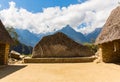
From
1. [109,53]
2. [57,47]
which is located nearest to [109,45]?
[109,53]

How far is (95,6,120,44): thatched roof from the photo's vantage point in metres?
12.1

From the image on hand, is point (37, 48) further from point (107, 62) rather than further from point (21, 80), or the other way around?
point (21, 80)

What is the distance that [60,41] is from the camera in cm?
1608

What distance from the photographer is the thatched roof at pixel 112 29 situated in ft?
39.8

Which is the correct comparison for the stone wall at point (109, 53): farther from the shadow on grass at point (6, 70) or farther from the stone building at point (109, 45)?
the shadow on grass at point (6, 70)

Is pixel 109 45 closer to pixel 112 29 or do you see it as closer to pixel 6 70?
pixel 112 29

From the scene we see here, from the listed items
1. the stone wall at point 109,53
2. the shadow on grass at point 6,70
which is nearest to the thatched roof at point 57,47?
the stone wall at point 109,53

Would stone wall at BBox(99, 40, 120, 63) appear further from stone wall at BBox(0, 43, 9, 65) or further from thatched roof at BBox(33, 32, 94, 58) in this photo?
stone wall at BBox(0, 43, 9, 65)

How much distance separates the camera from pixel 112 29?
1292cm

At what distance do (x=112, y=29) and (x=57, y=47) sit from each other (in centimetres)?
469

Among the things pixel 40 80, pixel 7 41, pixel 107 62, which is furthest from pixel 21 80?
pixel 107 62

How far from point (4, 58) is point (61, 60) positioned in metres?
4.04

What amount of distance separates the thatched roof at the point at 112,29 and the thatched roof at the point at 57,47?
2.60 m

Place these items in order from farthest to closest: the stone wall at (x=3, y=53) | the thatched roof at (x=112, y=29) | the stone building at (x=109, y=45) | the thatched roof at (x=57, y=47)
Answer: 1. the thatched roof at (x=57, y=47)
2. the stone building at (x=109, y=45)
3. the stone wall at (x=3, y=53)
4. the thatched roof at (x=112, y=29)
